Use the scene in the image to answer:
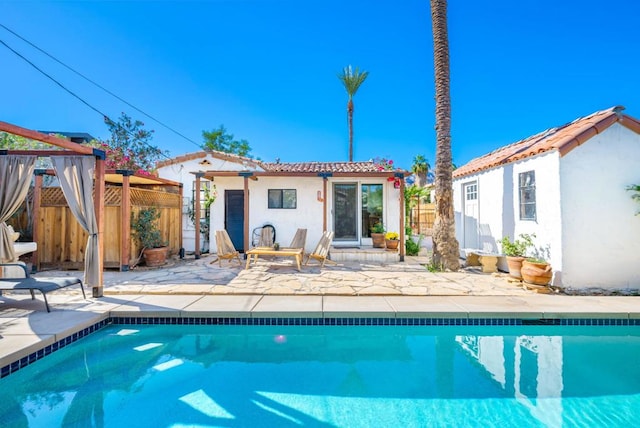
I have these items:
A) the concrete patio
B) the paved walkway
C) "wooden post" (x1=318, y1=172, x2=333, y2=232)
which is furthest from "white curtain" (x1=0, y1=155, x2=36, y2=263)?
"wooden post" (x1=318, y1=172, x2=333, y2=232)

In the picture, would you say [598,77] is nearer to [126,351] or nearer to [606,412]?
[606,412]

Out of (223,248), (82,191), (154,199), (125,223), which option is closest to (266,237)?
(223,248)

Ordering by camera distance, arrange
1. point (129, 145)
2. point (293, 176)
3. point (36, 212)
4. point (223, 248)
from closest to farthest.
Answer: point (36, 212) → point (223, 248) → point (293, 176) → point (129, 145)

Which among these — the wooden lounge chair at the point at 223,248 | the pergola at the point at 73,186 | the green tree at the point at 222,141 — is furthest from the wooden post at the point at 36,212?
the green tree at the point at 222,141

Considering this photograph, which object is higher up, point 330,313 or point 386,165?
point 386,165

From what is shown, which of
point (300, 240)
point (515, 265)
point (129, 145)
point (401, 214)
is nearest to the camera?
point (515, 265)

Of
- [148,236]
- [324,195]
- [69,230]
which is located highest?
[324,195]

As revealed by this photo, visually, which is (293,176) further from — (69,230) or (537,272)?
(537,272)

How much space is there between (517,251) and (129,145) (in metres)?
16.0

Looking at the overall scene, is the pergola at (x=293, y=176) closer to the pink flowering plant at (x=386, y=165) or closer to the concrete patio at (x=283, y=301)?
the pink flowering plant at (x=386, y=165)

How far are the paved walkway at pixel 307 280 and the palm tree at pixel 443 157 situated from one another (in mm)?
643

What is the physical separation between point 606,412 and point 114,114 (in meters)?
17.6

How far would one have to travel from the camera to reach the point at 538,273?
5820mm

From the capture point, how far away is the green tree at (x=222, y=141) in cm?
2641
